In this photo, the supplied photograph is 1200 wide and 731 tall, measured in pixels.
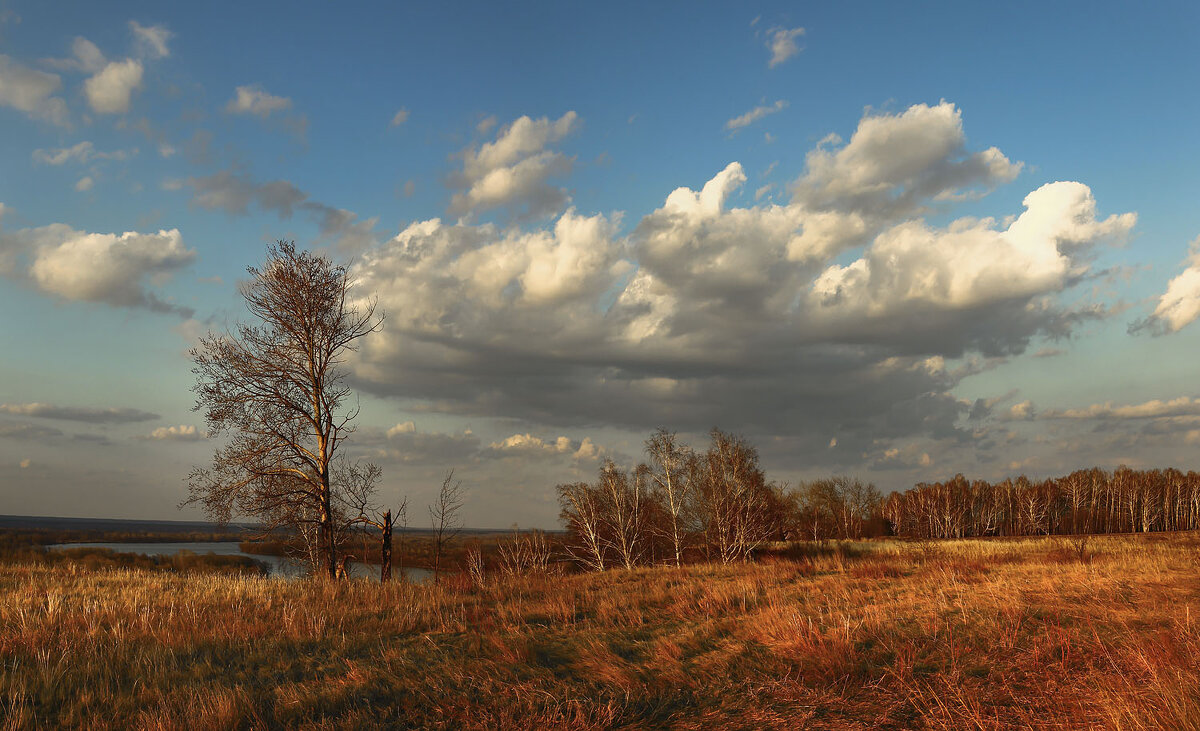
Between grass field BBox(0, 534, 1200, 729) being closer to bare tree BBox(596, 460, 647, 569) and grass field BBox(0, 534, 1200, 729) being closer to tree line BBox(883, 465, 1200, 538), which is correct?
bare tree BBox(596, 460, 647, 569)

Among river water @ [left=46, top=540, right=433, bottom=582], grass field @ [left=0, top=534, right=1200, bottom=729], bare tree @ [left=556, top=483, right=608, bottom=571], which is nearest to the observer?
grass field @ [left=0, top=534, right=1200, bottom=729]

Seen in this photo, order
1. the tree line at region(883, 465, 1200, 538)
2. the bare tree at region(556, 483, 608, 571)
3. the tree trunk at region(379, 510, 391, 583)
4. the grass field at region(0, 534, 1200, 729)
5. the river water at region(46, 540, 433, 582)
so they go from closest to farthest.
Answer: the grass field at region(0, 534, 1200, 729)
the tree trunk at region(379, 510, 391, 583)
the river water at region(46, 540, 433, 582)
the bare tree at region(556, 483, 608, 571)
the tree line at region(883, 465, 1200, 538)

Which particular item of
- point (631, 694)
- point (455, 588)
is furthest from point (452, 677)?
point (455, 588)

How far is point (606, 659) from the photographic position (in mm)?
7605

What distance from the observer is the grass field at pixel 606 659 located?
552 centimetres

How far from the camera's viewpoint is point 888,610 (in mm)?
10312

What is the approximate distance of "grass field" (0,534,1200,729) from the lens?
5.52 meters

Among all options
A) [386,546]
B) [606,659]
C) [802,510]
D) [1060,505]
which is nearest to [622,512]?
[386,546]

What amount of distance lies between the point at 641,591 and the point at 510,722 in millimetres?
9633

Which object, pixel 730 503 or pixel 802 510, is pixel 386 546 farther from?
pixel 802 510

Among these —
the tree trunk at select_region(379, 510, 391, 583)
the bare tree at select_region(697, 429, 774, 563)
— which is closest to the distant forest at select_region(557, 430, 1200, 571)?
the bare tree at select_region(697, 429, 774, 563)

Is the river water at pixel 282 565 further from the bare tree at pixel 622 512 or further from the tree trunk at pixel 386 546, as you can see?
the bare tree at pixel 622 512

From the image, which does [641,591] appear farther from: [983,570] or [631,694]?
[983,570]

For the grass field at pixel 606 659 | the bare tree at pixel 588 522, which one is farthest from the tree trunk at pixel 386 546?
the bare tree at pixel 588 522
